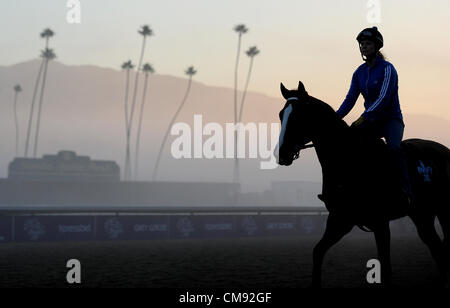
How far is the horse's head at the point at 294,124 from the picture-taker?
6297 mm

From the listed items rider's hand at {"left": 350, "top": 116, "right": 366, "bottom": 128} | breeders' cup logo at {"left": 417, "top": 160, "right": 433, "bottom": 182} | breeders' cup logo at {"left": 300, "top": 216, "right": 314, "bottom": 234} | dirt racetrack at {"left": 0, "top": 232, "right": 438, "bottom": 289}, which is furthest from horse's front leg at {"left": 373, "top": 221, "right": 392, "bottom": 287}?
breeders' cup logo at {"left": 300, "top": 216, "right": 314, "bottom": 234}

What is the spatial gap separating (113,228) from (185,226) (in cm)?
342

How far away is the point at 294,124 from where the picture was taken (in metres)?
6.44

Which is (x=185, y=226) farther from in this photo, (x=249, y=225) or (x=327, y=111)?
(x=327, y=111)

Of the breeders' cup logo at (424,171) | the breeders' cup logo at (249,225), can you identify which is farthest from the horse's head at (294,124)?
the breeders' cup logo at (249,225)

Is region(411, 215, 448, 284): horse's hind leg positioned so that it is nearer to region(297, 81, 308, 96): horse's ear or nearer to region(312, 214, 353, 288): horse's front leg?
region(312, 214, 353, 288): horse's front leg

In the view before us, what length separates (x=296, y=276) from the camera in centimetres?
998

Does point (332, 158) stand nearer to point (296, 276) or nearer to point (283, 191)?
point (296, 276)

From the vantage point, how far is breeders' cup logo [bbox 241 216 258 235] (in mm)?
29391

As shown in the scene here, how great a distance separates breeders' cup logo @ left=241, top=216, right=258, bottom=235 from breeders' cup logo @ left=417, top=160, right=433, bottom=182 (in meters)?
21.7

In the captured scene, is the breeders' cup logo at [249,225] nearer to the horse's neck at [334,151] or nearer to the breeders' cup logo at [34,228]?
the breeders' cup logo at [34,228]

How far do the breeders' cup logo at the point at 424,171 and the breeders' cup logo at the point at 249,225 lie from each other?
21.7 m
